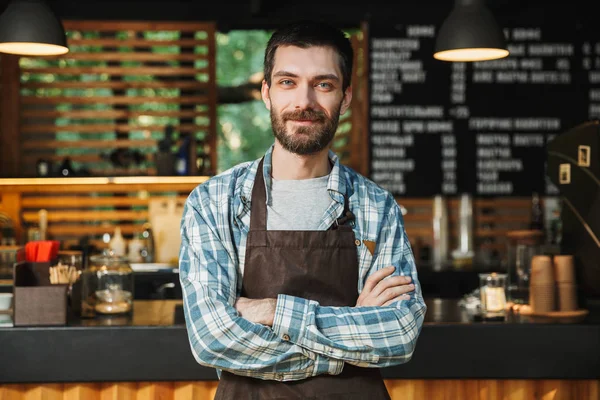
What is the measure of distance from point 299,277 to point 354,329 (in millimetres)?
192

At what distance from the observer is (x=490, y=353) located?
3.00 metres

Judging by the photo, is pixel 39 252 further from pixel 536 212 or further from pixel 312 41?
pixel 536 212

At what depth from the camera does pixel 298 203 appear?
6.86 feet

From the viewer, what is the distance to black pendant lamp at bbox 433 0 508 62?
11.8ft

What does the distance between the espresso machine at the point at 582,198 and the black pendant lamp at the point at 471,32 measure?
0.51m

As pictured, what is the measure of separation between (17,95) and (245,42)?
4.99 m

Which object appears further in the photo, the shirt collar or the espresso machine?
the espresso machine

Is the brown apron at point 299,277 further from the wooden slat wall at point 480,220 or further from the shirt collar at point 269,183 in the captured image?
the wooden slat wall at point 480,220

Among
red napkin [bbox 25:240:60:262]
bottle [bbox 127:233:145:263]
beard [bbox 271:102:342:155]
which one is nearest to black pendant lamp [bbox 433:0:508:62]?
beard [bbox 271:102:342:155]

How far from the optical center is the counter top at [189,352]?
293 cm

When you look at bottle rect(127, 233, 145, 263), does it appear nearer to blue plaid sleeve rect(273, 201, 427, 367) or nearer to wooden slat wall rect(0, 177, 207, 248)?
wooden slat wall rect(0, 177, 207, 248)

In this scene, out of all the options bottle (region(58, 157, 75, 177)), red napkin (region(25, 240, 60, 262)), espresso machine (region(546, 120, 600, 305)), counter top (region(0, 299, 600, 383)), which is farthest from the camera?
bottle (region(58, 157, 75, 177))

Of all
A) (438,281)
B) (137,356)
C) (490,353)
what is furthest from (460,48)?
(438,281)

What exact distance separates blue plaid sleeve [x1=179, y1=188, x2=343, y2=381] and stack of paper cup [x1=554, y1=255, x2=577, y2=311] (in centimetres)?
159
